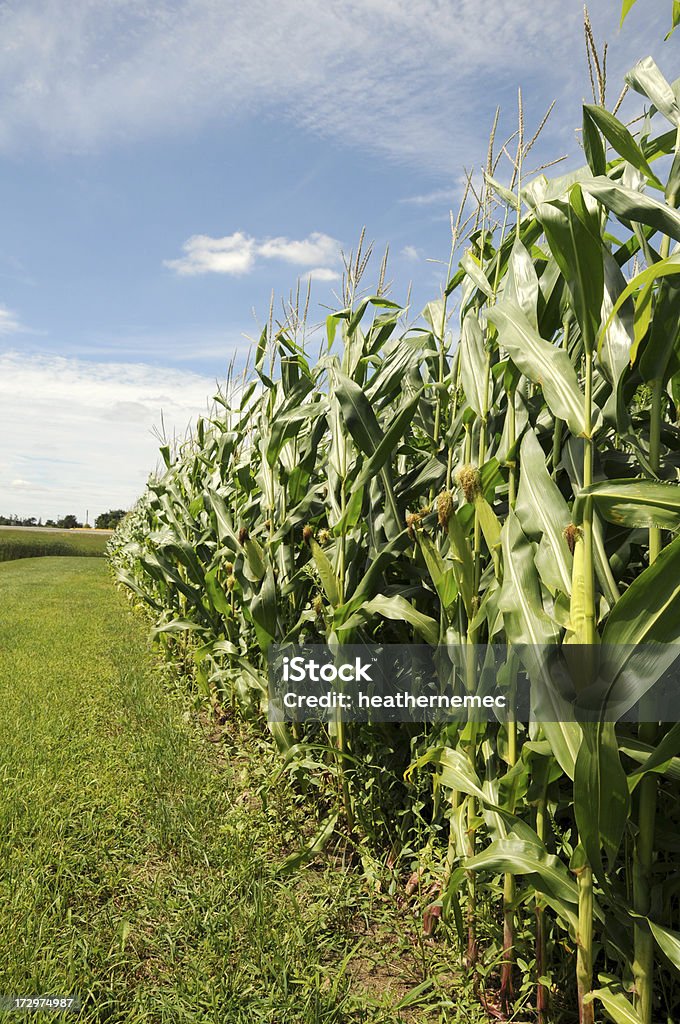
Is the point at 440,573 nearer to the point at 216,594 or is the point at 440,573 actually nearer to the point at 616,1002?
the point at 616,1002

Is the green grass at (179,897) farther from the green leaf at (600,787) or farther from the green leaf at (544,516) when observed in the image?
the green leaf at (544,516)

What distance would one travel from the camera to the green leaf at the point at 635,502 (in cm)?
131

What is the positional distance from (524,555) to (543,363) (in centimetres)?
43

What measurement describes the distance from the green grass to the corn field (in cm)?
15

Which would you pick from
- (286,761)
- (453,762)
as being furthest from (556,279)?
(286,761)

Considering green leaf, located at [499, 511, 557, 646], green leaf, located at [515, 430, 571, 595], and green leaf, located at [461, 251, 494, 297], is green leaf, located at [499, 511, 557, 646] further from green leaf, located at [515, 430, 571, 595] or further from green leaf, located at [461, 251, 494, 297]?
green leaf, located at [461, 251, 494, 297]

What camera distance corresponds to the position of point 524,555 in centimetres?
167

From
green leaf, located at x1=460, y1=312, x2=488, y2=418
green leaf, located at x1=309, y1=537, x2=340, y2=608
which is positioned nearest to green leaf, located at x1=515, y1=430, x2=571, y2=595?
green leaf, located at x1=460, y1=312, x2=488, y2=418

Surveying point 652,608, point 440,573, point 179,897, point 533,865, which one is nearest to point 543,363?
point 652,608

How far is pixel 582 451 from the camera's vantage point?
1649 millimetres

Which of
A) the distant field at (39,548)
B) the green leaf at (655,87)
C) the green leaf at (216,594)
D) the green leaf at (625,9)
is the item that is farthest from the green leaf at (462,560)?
the distant field at (39,548)

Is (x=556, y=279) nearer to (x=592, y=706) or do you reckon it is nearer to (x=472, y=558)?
(x=472, y=558)

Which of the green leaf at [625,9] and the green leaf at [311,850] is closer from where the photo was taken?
the green leaf at [625,9]

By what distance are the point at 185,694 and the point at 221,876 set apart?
2364mm
